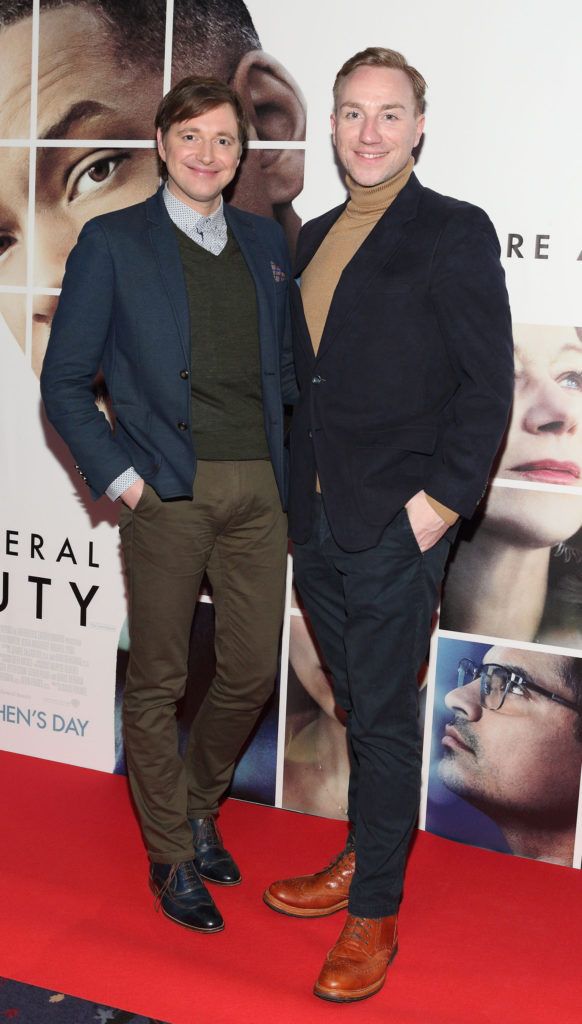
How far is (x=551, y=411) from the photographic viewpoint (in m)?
2.60

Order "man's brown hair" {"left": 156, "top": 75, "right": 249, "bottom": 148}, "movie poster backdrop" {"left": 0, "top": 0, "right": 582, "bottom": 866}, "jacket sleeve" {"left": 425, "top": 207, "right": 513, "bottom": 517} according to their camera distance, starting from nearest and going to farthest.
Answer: "jacket sleeve" {"left": 425, "top": 207, "right": 513, "bottom": 517}, "man's brown hair" {"left": 156, "top": 75, "right": 249, "bottom": 148}, "movie poster backdrop" {"left": 0, "top": 0, "right": 582, "bottom": 866}

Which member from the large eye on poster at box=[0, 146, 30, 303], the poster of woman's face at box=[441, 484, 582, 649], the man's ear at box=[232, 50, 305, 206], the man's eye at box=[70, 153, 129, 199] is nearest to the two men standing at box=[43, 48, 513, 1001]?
the man's ear at box=[232, 50, 305, 206]

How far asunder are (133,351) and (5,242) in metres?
1.03

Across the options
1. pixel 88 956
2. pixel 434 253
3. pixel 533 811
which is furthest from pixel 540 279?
pixel 88 956

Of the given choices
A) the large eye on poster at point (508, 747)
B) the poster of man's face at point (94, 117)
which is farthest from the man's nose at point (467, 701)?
the poster of man's face at point (94, 117)

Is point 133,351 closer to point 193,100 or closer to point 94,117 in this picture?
point 193,100

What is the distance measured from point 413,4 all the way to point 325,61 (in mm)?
259

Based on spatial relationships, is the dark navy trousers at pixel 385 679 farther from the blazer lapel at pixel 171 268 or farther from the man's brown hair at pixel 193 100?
the man's brown hair at pixel 193 100

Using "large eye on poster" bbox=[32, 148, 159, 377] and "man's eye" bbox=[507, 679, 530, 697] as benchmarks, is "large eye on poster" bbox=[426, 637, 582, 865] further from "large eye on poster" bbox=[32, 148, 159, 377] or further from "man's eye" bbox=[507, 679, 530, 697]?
"large eye on poster" bbox=[32, 148, 159, 377]

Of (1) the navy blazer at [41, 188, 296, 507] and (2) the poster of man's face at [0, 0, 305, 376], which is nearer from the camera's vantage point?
(1) the navy blazer at [41, 188, 296, 507]

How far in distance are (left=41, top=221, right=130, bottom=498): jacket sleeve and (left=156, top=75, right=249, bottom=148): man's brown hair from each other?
0.28m

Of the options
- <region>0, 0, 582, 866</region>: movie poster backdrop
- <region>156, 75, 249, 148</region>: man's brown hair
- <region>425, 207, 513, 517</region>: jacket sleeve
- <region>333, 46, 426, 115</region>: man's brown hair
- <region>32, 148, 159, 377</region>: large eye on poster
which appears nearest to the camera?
<region>425, 207, 513, 517</region>: jacket sleeve

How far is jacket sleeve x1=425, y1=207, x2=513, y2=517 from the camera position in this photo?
1.99m

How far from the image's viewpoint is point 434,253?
203 centimetres
